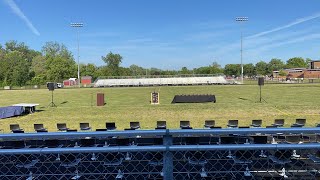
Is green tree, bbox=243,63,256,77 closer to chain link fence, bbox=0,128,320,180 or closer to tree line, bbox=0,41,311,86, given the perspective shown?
tree line, bbox=0,41,311,86

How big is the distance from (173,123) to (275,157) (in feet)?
38.1

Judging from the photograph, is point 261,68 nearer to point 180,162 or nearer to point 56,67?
point 56,67

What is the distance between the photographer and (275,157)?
29.2 ft

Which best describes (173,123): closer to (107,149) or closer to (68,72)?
(107,149)

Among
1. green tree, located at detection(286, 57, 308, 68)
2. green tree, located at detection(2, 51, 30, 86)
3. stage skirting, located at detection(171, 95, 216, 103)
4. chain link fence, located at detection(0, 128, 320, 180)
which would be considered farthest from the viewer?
green tree, located at detection(286, 57, 308, 68)

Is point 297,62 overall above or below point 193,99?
above

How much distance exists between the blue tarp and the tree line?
85.1 m

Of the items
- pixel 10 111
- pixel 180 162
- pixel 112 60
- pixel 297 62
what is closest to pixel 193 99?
pixel 10 111

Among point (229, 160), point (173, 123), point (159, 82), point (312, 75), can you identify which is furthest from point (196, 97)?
point (312, 75)

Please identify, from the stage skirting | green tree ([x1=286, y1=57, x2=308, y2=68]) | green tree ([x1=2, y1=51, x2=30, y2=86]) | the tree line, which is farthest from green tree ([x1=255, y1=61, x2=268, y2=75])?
the stage skirting

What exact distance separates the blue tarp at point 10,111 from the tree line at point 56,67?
85088 millimetres

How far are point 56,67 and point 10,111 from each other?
98669 mm

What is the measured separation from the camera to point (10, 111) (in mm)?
26359

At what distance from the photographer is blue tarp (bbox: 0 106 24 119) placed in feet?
83.8
